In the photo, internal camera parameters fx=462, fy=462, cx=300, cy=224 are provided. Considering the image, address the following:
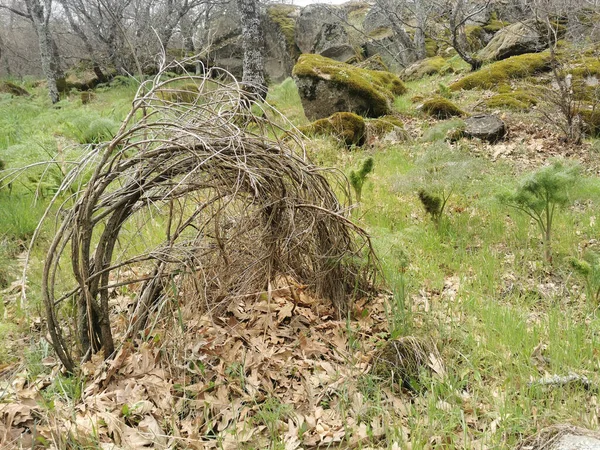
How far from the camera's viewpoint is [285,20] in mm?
20484

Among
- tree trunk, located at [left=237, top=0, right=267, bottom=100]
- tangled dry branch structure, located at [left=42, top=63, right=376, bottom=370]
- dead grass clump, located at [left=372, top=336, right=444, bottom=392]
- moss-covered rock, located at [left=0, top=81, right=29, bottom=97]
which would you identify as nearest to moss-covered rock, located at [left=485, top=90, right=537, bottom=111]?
tree trunk, located at [left=237, top=0, right=267, bottom=100]

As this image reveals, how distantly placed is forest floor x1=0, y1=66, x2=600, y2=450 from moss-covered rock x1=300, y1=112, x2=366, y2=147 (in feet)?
12.5

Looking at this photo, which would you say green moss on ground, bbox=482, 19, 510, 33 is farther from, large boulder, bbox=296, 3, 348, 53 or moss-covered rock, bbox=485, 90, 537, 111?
moss-covered rock, bbox=485, 90, 537, 111

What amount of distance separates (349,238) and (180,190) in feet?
4.35

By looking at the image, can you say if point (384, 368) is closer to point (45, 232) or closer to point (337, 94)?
point (45, 232)

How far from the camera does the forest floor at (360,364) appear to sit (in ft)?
7.92

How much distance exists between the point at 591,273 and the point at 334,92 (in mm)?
6995

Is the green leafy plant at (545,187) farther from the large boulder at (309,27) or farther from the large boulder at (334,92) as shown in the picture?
the large boulder at (309,27)

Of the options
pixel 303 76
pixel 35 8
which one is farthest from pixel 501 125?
pixel 35 8

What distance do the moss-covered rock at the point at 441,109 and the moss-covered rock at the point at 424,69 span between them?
20.3ft

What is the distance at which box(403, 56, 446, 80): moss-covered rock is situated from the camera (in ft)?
52.0

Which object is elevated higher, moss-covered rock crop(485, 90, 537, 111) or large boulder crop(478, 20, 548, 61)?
large boulder crop(478, 20, 548, 61)

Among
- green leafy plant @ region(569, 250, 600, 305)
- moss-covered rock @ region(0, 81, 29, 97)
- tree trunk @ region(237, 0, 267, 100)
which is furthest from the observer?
moss-covered rock @ region(0, 81, 29, 97)

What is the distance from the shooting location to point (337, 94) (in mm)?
9656
